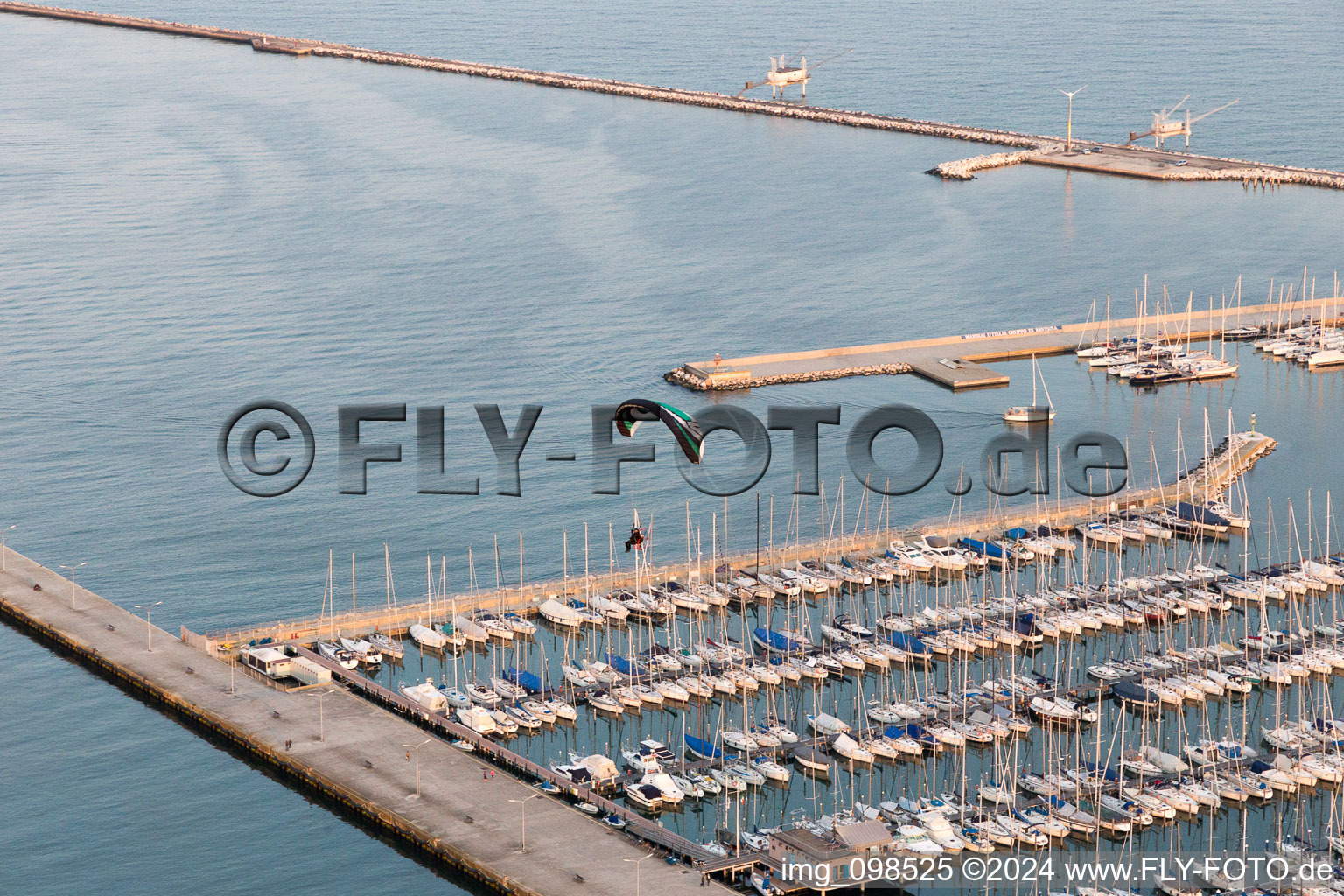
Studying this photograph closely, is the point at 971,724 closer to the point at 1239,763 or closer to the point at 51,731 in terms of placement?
the point at 1239,763

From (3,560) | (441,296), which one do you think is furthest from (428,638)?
(441,296)

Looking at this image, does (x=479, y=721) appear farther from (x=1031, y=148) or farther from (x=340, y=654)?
(x=1031, y=148)

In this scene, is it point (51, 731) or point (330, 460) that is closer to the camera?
point (51, 731)

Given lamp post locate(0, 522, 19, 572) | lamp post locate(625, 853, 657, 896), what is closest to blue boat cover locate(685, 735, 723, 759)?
lamp post locate(625, 853, 657, 896)

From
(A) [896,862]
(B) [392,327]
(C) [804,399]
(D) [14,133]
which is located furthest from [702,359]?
(D) [14,133]

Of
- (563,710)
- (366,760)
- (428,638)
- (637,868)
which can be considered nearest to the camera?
(637,868)
